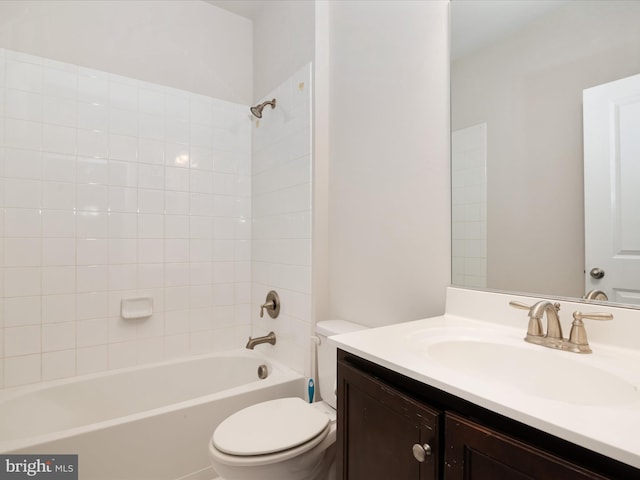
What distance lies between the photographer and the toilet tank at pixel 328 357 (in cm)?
152

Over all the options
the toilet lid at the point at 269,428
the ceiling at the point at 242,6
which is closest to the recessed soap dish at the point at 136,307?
the toilet lid at the point at 269,428

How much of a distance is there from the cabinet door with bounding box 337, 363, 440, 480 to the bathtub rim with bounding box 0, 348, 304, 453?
848 millimetres

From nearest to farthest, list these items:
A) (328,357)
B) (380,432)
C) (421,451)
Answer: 1. (421,451)
2. (380,432)
3. (328,357)

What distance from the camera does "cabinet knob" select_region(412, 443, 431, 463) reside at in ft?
2.19

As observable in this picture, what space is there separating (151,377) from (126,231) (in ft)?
2.85

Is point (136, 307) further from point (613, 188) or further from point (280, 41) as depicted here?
point (613, 188)

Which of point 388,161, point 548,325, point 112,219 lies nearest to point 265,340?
point 112,219

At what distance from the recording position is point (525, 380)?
841 mm

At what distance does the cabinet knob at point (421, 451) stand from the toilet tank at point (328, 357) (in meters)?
0.81

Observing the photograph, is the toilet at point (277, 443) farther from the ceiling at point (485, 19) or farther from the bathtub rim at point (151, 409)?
the ceiling at point (485, 19)

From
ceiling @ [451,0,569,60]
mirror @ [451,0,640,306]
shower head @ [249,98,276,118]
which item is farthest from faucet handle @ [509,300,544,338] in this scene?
shower head @ [249,98,276,118]

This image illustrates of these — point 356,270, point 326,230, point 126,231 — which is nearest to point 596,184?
point 356,270

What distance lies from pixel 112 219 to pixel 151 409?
1092 mm

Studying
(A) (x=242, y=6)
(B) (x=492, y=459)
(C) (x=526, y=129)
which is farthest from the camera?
(A) (x=242, y=6)
